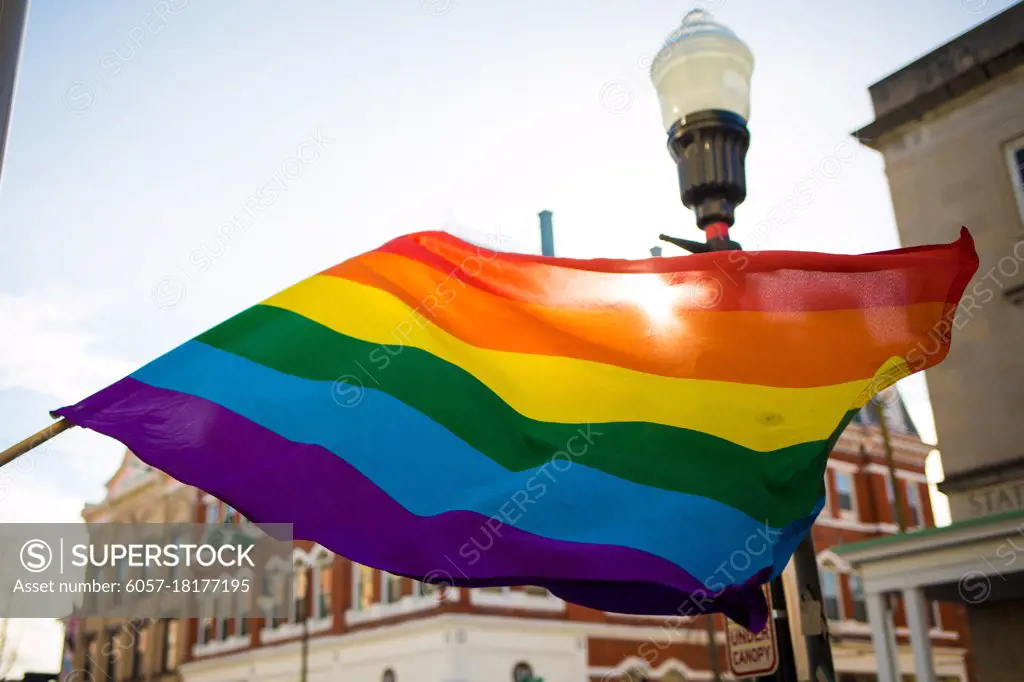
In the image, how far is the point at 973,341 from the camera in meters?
11.6

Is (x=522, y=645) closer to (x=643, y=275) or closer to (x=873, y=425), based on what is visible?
(x=873, y=425)

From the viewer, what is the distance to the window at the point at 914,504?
139 ft

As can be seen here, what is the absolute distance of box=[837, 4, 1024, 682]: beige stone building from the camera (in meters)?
10.8

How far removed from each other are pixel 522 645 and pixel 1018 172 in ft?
78.9

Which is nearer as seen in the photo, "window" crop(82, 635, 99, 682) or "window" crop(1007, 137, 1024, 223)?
"window" crop(1007, 137, 1024, 223)

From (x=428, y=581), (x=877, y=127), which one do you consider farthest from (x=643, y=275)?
(x=877, y=127)

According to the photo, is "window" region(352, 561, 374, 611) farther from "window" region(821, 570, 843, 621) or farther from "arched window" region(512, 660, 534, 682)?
"window" region(821, 570, 843, 621)

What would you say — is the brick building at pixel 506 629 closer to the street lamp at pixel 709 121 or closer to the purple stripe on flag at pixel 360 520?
the purple stripe on flag at pixel 360 520

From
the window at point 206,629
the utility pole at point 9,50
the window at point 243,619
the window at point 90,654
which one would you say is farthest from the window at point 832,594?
the utility pole at point 9,50

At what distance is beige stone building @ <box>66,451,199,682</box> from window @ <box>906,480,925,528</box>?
103ft

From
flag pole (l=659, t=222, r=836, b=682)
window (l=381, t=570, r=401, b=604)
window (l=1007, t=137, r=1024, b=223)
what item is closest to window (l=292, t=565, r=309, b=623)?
window (l=381, t=570, r=401, b=604)

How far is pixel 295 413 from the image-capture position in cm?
491

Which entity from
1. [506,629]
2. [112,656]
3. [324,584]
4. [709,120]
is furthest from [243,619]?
[709,120]

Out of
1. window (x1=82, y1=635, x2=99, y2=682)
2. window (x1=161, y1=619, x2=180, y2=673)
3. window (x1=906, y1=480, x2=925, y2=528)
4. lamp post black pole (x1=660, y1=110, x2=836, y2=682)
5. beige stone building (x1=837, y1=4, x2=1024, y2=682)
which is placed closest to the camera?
lamp post black pole (x1=660, y1=110, x2=836, y2=682)
